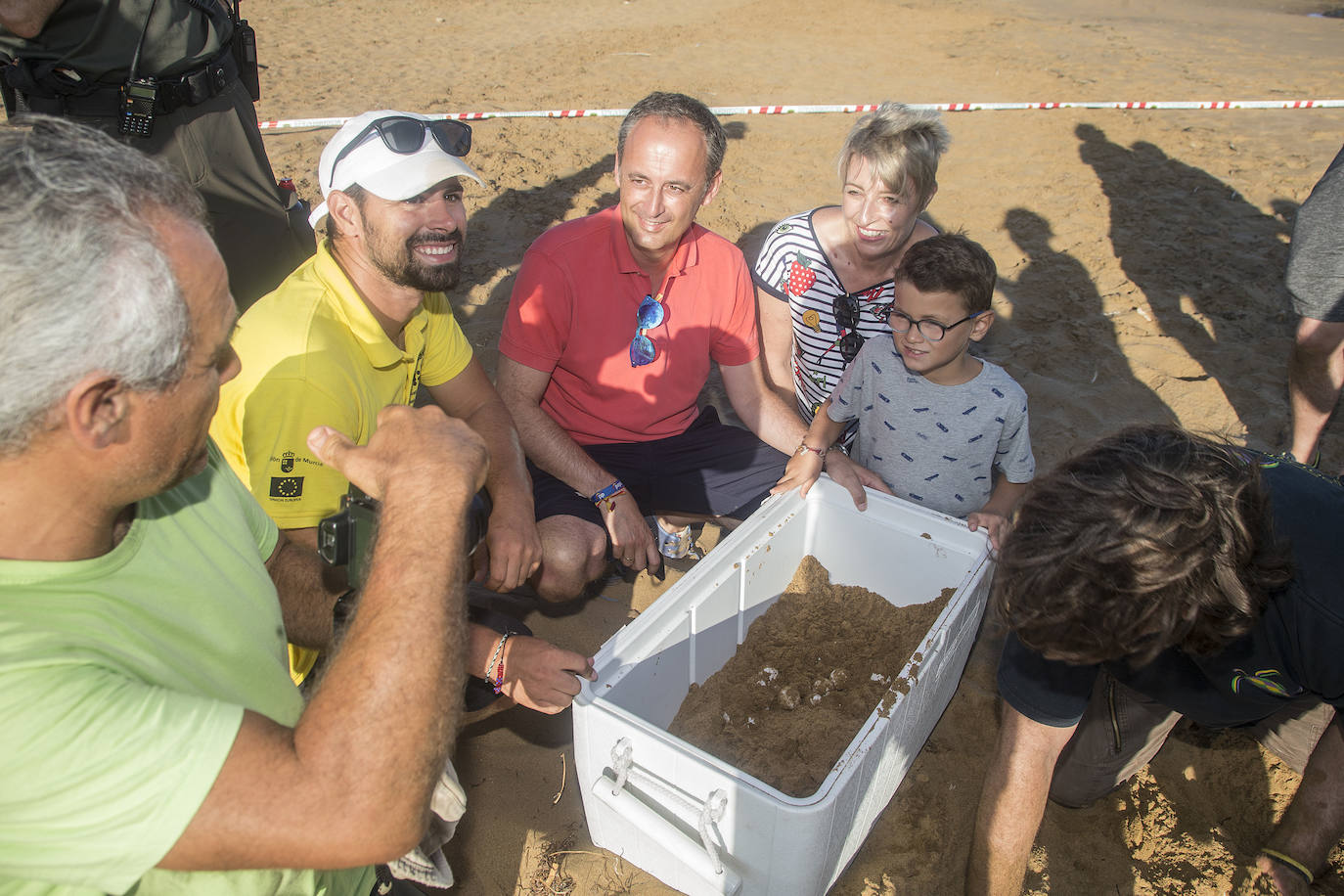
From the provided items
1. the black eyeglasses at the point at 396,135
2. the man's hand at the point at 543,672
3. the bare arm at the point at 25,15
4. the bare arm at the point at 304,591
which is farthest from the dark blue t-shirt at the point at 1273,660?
the bare arm at the point at 25,15

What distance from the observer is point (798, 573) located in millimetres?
2502

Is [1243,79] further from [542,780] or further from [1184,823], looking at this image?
[542,780]

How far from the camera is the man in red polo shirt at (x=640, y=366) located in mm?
2701

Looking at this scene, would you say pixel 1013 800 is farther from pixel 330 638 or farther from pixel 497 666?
pixel 330 638

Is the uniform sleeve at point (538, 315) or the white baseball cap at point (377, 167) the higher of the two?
the white baseball cap at point (377, 167)

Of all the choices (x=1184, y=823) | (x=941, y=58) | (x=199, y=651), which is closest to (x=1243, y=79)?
(x=941, y=58)

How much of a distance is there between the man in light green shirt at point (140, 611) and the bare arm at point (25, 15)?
8.12 feet

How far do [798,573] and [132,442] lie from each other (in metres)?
1.85

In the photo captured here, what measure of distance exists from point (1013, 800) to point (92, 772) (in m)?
1.67

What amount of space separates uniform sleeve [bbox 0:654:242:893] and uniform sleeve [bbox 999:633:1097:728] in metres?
1.50

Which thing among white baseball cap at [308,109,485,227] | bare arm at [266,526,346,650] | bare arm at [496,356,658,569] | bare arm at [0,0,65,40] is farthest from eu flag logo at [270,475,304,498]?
bare arm at [0,0,65,40]

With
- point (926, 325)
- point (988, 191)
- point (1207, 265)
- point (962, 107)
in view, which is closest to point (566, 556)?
point (926, 325)

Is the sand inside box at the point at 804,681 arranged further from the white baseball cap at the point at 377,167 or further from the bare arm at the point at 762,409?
the white baseball cap at the point at 377,167

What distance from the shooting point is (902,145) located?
8.97ft
